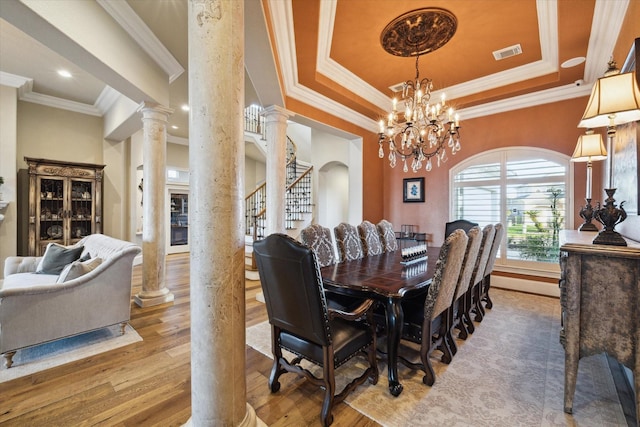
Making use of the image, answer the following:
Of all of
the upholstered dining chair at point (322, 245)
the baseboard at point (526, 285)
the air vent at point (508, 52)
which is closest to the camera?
the upholstered dining chair at point (322, 245)

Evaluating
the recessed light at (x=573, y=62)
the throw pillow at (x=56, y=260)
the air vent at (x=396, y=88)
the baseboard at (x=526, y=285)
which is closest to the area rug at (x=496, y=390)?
the baseboard at (x=526, y=285)

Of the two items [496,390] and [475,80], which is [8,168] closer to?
[496,390]

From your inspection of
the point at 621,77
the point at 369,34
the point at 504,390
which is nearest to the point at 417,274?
the point at 504,390

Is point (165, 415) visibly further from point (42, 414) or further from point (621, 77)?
point (621, 77)

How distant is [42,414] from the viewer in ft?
5.79

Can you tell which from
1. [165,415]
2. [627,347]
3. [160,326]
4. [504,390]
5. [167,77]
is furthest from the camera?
[167,77]

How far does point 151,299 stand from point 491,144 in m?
5.83

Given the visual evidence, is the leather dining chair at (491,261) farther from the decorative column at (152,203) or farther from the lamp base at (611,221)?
the decorative column at (152,203)

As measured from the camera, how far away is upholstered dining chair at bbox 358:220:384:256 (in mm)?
3551

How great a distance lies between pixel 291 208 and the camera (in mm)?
7285

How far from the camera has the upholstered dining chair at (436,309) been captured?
77.7 inches

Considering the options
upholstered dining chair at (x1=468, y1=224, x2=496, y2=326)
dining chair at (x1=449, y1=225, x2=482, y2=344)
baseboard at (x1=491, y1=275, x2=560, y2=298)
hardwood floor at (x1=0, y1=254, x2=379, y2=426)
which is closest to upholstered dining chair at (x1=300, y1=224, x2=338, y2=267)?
hardwood floor at (x1=0, y1=254, x2=379, y2=426)

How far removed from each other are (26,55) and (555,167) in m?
7.84

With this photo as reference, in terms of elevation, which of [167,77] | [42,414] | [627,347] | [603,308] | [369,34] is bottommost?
[42,414]
